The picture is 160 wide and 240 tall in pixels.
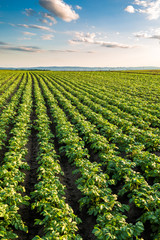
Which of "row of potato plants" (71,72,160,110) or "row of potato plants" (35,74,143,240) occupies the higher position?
"row of potato plants" (71,72,160,110)

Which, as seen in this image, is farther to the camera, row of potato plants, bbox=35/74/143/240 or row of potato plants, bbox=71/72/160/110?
row of potato plants, bbox=71/72/160/110

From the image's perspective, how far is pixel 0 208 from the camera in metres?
4.20

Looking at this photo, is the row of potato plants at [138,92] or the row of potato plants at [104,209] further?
the row of potato plants at [138,92]

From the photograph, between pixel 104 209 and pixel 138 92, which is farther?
pixel 138 92

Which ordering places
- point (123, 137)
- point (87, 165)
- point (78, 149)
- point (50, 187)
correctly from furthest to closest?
point (123, 137) < point (78, 149) < point (87, 165) < point (50, 187)

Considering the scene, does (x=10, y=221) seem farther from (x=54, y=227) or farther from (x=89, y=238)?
(x=89, y=238)

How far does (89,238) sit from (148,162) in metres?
3.68

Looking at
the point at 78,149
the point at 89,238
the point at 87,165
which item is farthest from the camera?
the point at 78,149

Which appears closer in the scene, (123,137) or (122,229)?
(122,229)

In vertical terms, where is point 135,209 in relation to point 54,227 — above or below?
below

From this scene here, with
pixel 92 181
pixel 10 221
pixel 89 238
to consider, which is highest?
pixel 92 181

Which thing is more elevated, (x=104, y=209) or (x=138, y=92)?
(x=138, y=92)

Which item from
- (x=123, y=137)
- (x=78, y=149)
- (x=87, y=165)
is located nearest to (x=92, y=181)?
(x=87, y=165)

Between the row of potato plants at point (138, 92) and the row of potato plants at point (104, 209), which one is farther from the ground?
the row of potato plants at point (138, 92)
